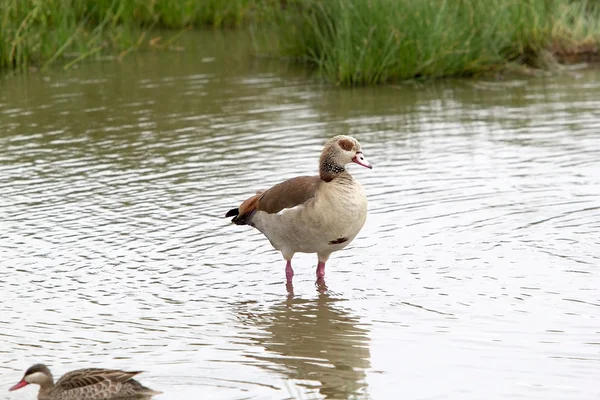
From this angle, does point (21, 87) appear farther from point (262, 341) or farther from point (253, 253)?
point (262, 341)

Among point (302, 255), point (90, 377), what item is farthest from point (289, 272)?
point (90, 377)

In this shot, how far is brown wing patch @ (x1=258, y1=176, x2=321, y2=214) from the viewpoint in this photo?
884 centimetres

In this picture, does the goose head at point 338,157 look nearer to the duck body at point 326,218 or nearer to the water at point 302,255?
the duck body at point 326,218

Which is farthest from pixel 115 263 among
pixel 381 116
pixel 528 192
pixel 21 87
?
pixel 21 87

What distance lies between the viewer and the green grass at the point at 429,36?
52.0ft

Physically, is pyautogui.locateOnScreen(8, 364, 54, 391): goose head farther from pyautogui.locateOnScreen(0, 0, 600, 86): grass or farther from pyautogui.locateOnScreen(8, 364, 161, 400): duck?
pyautogui.locateOnScreen(0, 0, 600, 86): grass

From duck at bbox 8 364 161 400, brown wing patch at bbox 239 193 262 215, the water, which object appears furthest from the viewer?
brown wing patch at bbox 239 193 262 215

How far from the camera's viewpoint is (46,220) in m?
10.6

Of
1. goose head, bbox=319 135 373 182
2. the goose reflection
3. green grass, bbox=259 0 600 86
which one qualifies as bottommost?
the goose reflection

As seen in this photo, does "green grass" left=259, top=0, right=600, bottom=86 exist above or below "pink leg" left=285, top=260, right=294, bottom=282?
above

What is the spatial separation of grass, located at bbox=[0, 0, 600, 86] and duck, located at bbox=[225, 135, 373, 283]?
6955 millimetres

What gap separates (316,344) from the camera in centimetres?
765

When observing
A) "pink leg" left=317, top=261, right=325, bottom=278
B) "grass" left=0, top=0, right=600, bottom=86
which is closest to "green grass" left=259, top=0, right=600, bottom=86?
"grass" left=0, top=0, right=600, bottom=86

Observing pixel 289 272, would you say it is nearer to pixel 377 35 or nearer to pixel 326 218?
pixel 326 218
